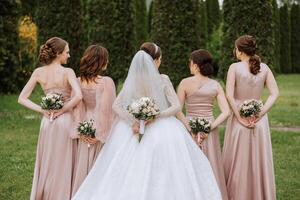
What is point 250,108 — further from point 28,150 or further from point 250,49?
point 28,150

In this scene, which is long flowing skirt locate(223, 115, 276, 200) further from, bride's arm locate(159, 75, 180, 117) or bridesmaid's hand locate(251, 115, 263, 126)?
bride's arm locate(159, 75, 180, 117)

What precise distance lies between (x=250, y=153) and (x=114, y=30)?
9.91 metres

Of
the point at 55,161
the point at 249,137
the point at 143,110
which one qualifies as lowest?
the point at 55,161

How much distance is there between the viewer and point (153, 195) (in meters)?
5.55

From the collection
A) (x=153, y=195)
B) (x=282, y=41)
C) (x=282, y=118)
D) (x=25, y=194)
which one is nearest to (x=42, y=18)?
(x=282, y=118)

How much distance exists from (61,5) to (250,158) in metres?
11.0

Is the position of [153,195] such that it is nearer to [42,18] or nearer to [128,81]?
[128,81]

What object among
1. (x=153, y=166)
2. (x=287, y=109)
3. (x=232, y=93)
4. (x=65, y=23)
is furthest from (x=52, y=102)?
(x=287, y=109)

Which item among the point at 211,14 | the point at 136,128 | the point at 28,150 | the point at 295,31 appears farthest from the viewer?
the point at 211,14

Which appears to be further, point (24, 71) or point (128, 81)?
point (24, 71)

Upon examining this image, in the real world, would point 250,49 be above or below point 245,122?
above

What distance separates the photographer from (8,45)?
2184cm

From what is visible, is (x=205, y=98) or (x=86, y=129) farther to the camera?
(x=205, y=98)

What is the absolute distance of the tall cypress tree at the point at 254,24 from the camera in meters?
13.4
